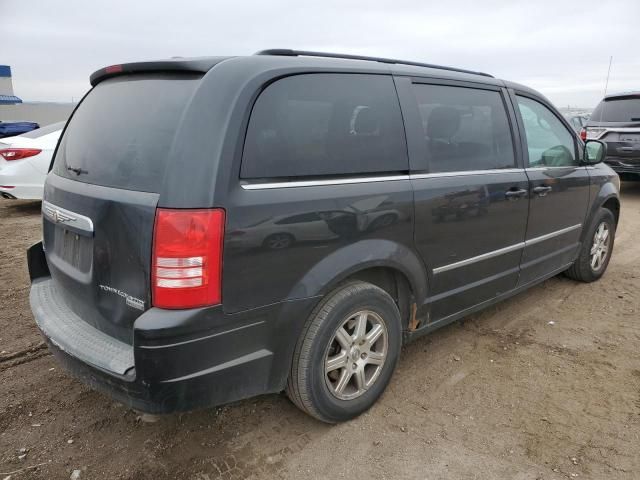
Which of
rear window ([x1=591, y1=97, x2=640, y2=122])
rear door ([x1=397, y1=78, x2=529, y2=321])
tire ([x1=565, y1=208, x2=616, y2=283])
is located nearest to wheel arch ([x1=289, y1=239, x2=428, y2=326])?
rear door ([x1=397, y1=78, x2=529, y2=321])

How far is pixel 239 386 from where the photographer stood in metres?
2.19

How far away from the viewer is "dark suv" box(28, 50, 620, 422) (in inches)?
77.5

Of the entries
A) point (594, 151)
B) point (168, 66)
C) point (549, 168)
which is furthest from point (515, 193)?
point (168, 66)

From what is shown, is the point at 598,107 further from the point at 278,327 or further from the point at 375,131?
the point at 278,327

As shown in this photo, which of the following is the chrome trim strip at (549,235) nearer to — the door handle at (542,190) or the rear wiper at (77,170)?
the door handle at (542,190)

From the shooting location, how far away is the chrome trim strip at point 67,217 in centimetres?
224

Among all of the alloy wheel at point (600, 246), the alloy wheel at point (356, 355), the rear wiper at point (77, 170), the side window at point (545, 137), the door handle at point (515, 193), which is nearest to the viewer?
the rear wiper at point (77, 170)

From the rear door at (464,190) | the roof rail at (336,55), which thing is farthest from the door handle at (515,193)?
the roof rail at (336,55)

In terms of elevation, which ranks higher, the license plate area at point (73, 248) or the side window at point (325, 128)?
the side window at point (325, 128)

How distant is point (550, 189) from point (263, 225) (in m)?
2.55

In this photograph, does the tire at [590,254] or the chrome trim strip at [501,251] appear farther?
the tire at [590,254]

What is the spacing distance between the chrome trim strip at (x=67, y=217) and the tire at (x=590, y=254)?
4.08 meters

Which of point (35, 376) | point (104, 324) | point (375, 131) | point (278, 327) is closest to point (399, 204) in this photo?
point (375, 131)

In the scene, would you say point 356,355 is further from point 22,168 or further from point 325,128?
point 22,168
